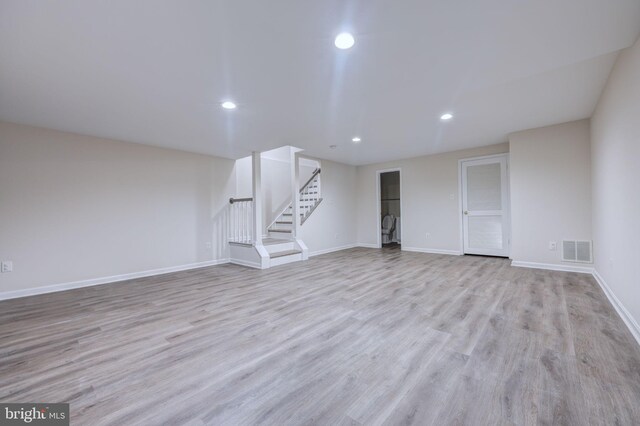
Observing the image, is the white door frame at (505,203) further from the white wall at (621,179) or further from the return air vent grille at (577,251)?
the white wall at (621,179)

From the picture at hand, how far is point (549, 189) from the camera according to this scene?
4.27 meters

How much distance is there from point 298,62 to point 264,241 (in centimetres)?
416

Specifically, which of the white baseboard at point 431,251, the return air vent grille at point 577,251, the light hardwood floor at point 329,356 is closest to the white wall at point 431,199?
the white baseboard at point 431,251

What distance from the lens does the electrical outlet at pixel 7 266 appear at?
11.0ft

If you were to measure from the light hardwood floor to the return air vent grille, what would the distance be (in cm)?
87

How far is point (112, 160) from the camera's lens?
166 inches

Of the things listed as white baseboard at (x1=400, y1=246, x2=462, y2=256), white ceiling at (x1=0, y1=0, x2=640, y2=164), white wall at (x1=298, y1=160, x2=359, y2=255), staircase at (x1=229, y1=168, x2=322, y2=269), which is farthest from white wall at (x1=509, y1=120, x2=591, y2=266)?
staircase at (x1=229, y1=168, x2=322, y2=269)

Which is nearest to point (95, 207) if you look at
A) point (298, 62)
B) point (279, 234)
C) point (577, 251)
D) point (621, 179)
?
point (279, 234)

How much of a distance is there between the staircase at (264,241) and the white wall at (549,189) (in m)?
→ 3.99

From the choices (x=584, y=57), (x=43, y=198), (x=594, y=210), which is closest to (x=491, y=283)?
(x=594, y=210)

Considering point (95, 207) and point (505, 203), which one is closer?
point (95, 207)

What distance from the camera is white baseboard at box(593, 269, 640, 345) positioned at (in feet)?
6.73

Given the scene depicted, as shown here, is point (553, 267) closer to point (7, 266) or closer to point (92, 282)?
point (92, 282)

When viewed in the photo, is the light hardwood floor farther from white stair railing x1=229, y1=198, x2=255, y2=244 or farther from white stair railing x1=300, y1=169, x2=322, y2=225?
white stair railing x1=300, y1=169, x2=322, y2=225
